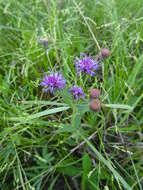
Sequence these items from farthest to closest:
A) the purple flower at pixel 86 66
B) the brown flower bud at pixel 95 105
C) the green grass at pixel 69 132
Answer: the purple flower at pixel 86 66 < the green grass at pixel 69 132 < the brown flower bud at pixel 95 105

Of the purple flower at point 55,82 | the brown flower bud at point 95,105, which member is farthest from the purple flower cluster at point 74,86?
the brown flower bud at point 95,105

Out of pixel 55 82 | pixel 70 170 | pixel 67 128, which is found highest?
pixel 55 82

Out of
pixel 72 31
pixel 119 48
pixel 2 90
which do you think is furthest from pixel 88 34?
pixel 2 90

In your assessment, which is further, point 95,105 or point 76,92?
point 76,92

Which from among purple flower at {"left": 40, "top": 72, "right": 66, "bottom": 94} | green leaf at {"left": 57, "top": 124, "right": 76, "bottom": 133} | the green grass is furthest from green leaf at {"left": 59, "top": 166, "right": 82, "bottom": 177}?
purple flower at {"left": 40, "top": 72, "right": 66, "bottom": 94}

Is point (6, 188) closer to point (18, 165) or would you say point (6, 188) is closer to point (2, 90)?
point (18, 165)

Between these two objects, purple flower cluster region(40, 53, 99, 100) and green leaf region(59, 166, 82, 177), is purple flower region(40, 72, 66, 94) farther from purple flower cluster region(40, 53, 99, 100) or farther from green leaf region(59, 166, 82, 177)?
green leaf region(59, 166, 82, 177)

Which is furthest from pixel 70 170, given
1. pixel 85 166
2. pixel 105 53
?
pixel 105 53

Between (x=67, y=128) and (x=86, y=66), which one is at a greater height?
(x=86, y=66)

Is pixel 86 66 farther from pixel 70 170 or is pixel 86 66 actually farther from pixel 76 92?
pixel 70 170

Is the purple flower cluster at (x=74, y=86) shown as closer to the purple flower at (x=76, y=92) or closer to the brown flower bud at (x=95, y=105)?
the purple flower at (x=76, y=92)

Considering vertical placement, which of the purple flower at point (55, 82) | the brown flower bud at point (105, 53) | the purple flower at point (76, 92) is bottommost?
the purple flower at point (76, 92)
